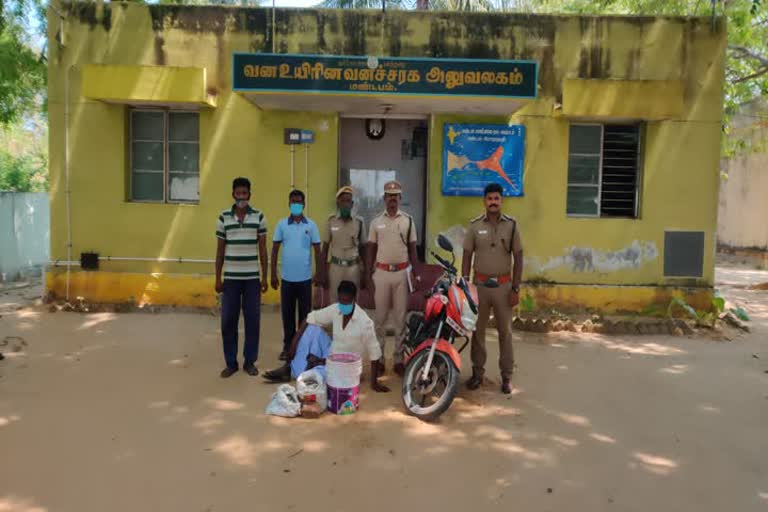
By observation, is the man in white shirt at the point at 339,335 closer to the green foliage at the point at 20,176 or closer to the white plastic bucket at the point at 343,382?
the white plastic bucket at the point at 343,382

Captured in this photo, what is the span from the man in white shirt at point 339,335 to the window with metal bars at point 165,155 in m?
4.37

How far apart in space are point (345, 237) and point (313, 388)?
169 cm

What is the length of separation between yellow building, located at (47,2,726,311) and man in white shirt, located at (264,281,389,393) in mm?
3594

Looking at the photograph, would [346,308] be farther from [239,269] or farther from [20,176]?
[20,176]

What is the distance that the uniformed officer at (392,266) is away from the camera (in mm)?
5645

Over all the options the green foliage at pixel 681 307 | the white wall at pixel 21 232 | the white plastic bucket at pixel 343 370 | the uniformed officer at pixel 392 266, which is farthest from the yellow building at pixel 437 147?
the white plastic bucket at pixel 343 370

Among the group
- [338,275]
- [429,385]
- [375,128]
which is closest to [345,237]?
[338,275]

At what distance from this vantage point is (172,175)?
343 inches

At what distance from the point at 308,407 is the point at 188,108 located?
17.9 ft

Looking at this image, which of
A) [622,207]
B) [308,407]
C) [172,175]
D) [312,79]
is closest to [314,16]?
[312,79]

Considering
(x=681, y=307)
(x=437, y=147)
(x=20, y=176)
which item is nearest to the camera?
(x=681, y=307)

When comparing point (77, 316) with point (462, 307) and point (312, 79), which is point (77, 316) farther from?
point (462, 307)

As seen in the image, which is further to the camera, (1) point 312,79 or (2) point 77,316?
(2) point 77,316

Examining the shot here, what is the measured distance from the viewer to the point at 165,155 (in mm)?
8641
